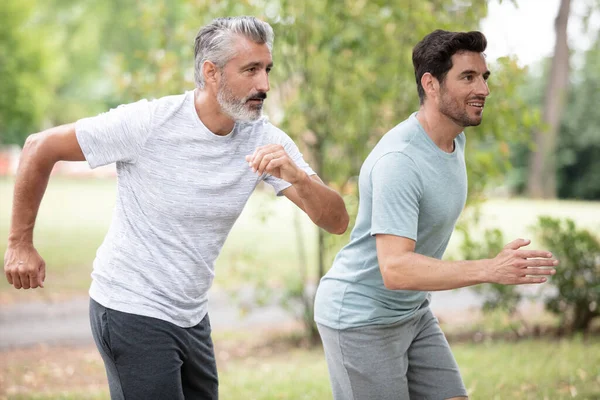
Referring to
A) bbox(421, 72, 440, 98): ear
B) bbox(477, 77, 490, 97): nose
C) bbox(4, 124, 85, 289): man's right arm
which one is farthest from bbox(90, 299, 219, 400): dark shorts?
bbox(477, 77, 490, 97): nose

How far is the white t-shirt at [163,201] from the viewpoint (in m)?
3.16

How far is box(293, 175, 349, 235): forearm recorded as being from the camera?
3.18 metres

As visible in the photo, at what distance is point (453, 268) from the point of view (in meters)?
2.81

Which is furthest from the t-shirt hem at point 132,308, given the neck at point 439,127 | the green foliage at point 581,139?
the green foliage at point 581,139

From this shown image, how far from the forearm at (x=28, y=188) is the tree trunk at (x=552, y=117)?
2716 centimetres

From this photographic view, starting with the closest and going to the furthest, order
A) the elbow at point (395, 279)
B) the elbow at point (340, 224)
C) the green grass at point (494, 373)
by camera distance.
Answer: the elbow at point (395, 279) < the elbow at point (340, 224) < the green grass at point (494, 373)

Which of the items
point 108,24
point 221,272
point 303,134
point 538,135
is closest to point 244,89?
point 303,134

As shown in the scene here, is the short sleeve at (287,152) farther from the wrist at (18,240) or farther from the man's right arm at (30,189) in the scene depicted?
the wrist at (18,240)

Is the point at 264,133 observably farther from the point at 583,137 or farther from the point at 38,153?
the point at 583,137

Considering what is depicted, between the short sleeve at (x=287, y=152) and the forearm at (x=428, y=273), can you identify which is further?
the short sleeve at (x=287, y=152)

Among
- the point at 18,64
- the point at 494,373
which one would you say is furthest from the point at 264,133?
the point at 18,64

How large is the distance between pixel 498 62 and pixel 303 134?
77.7 inches

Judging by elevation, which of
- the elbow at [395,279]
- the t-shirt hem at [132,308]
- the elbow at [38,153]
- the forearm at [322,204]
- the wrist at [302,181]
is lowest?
the t-shirt hem at [132,308]

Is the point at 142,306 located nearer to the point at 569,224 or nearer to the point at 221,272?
the point at 569,224
